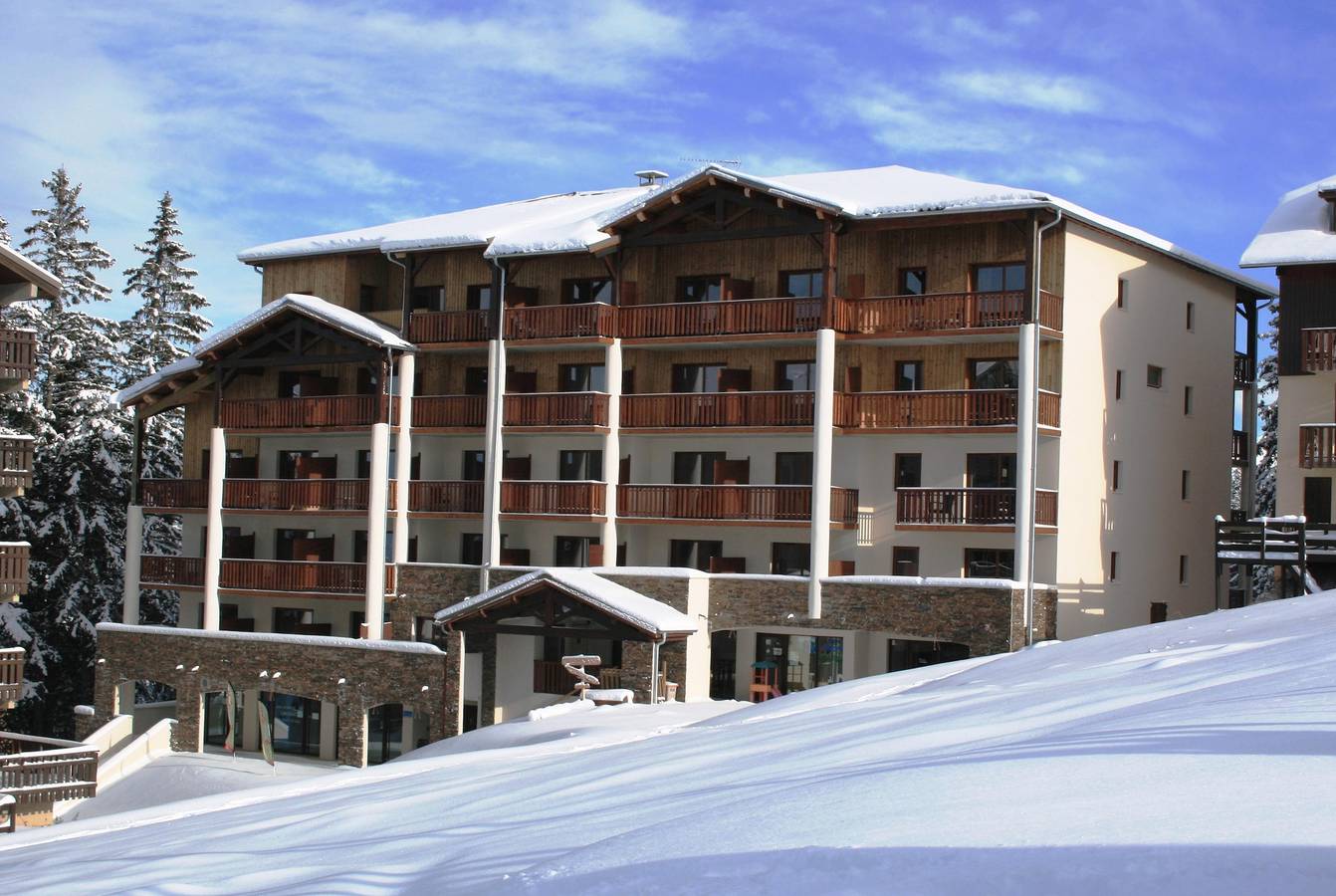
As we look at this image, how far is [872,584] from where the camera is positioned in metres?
33.3

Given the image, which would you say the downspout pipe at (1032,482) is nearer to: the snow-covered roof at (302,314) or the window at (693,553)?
the window at (693,553)

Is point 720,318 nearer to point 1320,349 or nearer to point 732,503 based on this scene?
point 732,503

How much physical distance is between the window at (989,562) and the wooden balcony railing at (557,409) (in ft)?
30.9

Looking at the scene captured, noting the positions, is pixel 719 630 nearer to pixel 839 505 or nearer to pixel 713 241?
pixel 839 505

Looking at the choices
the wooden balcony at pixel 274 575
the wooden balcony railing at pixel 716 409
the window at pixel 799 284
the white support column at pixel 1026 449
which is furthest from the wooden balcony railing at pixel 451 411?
the white support column at pixel 1026 449

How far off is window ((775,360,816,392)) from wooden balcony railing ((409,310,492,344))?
7639 mm

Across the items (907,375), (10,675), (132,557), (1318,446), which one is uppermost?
(907,375)

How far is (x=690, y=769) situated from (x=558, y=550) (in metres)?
27.6

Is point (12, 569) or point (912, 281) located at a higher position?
point (912, 281)

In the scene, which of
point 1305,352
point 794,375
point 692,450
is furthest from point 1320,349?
point 692,450

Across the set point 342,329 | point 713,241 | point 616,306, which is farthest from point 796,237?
point 342,329

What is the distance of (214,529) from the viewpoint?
40.8m

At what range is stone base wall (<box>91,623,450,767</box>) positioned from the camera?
34438 millimetres

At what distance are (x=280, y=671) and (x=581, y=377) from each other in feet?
34.4
